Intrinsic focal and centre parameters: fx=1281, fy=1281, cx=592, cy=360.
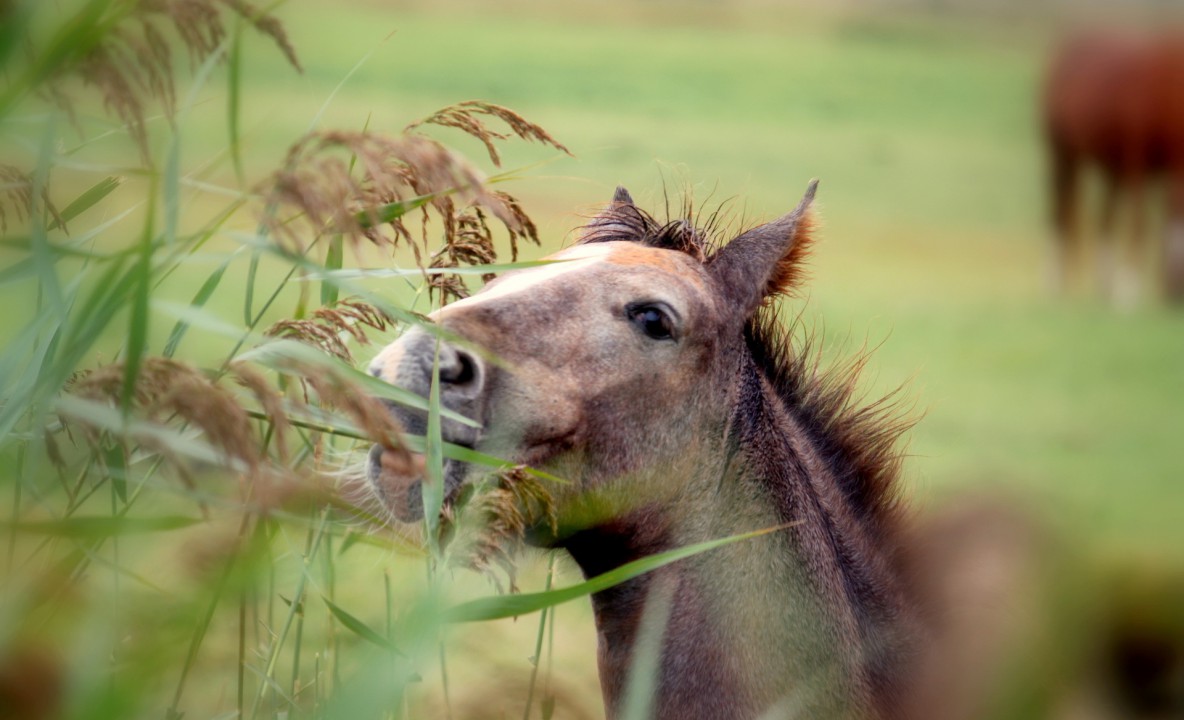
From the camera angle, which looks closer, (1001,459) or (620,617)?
(620,617)

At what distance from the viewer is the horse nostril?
2.14 meters

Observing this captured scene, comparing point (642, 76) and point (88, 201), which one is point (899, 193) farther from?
point (88, 201)

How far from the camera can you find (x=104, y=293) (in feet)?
4.81

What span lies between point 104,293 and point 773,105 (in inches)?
720

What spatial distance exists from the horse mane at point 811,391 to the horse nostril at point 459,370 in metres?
0.65

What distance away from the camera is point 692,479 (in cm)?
248

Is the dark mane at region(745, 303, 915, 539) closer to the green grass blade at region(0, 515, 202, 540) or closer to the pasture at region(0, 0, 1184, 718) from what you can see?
the pasture at region(0, 0, 1184, 718)

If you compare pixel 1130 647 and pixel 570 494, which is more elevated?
pixel 570 494

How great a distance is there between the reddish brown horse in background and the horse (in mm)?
12712

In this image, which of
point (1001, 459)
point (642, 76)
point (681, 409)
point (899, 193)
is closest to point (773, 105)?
point (642, 76)

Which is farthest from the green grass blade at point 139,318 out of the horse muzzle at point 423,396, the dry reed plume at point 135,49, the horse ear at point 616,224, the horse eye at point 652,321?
the horse ear at point 616,224

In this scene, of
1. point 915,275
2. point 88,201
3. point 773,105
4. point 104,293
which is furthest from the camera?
point 773,105

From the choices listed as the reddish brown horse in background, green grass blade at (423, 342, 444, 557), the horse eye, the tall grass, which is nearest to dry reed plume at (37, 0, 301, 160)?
the tall grass

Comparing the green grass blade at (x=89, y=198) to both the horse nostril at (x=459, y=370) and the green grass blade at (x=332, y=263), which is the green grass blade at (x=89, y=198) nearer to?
the green grass blade at (x=332, y=263)
